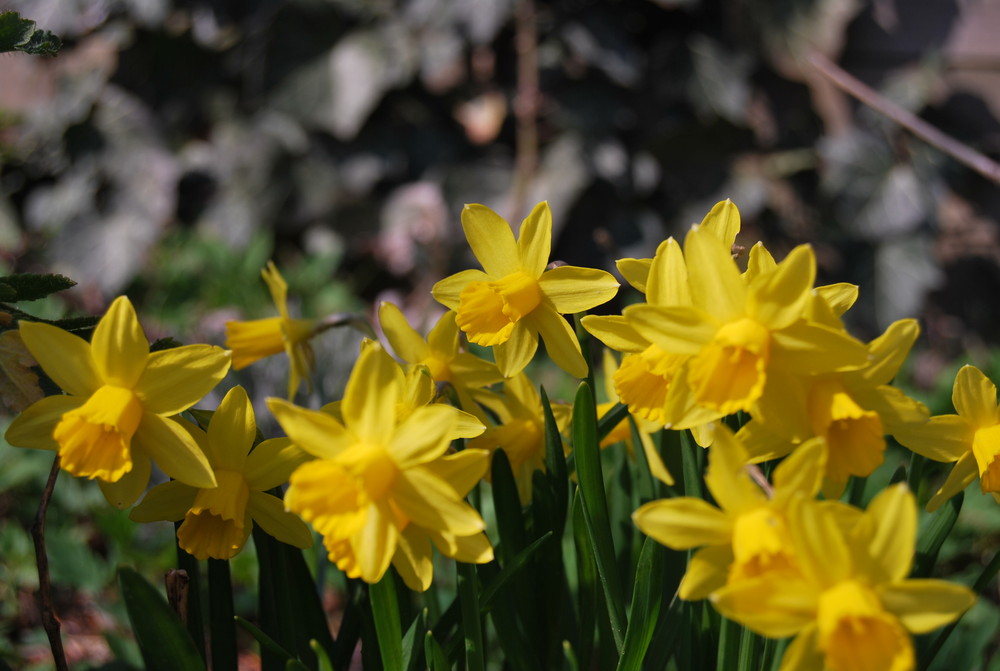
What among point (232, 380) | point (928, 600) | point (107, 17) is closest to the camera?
point (928, 600)

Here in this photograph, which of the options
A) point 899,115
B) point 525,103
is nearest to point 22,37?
point 899,115

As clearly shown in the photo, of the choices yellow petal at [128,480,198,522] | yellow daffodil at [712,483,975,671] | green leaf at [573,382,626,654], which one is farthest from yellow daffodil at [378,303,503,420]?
yellow daffodil at [712,483,975,671]

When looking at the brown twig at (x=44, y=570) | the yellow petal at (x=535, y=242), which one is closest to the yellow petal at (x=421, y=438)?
the yellow petal at (x=535, y=242)

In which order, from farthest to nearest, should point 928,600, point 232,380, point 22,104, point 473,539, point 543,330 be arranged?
1. point 22,104
2. point 232,380
3. point 543,330
4. point 473,539
5. point 928,600

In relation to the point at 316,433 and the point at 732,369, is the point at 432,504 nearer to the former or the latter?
the point at 316,433

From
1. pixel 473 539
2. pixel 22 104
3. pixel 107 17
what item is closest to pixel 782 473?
pixel 473 539

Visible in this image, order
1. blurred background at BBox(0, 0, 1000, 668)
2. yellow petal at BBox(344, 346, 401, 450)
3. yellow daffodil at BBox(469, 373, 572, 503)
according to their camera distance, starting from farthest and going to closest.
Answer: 1. blurred background at BBox(0, 0, 1000, 668)
2. yellow daffodil at BBox(469, 373, 572, 503)
3. yellow petal at BBox(344, 346, 401, 450)

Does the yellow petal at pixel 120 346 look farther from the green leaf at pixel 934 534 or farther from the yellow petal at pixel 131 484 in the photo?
the green leaf at pixel 934 534

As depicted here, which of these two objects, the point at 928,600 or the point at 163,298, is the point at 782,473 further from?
the point at 163,298

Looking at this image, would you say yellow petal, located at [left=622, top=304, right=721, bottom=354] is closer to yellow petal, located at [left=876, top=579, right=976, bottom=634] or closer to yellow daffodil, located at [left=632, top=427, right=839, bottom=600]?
yellow daffodil, located at [left=632, top=427, right=839, bottom=600]
